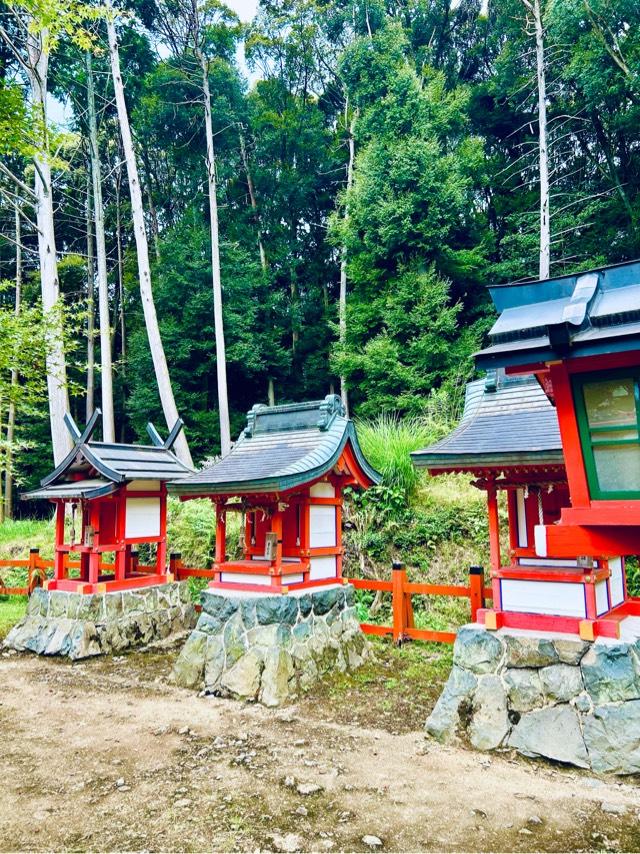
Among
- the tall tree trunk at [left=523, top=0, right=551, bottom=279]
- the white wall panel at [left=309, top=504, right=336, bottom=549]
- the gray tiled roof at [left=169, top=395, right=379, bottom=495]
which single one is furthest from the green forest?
the white wall panel at [left=309, top=504, right=336, bottom=549]

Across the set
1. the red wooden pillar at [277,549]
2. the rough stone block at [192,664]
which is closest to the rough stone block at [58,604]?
the rough stone block at [192,664]

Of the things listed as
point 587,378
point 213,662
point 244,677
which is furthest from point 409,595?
point 587,378

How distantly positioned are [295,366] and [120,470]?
11.7 metres

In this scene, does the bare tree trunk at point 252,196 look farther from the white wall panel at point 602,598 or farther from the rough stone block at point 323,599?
the white wall panel at point 602,598

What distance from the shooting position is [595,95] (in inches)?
563

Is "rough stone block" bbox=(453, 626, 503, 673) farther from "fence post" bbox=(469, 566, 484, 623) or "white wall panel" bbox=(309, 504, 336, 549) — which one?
"white wall panel" bbox=(309, 504, 336, 549)

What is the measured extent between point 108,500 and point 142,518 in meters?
0.66

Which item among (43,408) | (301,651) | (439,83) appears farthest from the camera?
(43,408)

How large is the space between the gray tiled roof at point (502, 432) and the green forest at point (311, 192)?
21.3ft

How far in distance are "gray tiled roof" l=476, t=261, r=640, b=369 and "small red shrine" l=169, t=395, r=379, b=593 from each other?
377cm

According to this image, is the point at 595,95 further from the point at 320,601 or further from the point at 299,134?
the point at 320,601

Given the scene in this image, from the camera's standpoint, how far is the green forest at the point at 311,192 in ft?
47.0

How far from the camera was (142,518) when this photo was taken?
368 inches

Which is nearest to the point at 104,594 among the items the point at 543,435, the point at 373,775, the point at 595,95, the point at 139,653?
the point at 139,653
